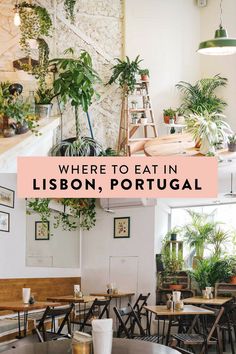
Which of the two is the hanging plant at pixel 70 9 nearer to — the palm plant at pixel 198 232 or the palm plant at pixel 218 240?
the palm plant at pixel 198 232

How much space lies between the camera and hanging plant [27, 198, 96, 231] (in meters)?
8.50

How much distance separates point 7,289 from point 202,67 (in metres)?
5.68

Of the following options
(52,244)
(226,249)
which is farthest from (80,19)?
(226,249)

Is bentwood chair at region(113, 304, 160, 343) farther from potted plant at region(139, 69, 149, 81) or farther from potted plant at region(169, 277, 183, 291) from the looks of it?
potted plant at region(139, 69, 149, 81)

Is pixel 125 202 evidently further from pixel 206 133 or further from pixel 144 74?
pixel 144 74

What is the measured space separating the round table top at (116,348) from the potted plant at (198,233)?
596 centimetres

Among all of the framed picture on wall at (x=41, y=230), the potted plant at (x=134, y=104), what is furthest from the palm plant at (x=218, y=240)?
the framed picture on wall at (x=41, y=230)

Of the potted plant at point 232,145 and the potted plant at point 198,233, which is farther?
the potted plant at point 198,233

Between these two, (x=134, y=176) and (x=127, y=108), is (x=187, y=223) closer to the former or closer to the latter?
(x=127, y=108)

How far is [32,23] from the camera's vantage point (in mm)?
9695

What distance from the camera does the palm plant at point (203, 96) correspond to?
32.5 ft

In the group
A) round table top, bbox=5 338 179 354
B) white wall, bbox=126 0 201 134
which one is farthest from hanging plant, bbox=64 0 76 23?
round table top, bbox=5 338 179 354

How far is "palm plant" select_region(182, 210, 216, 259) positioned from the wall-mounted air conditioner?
2.66 feet

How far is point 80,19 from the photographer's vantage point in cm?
996
